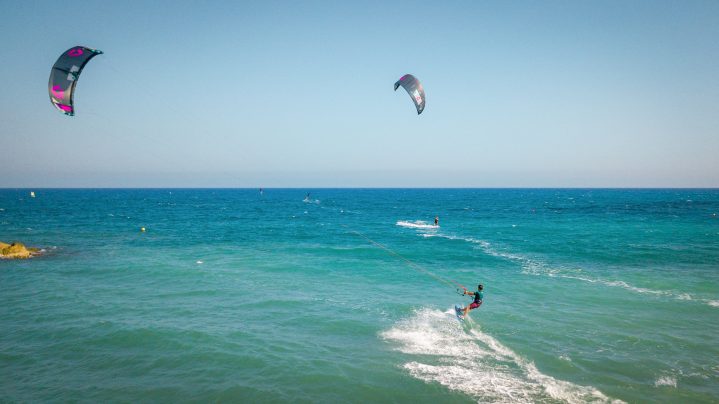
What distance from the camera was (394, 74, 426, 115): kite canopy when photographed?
83.0 feet

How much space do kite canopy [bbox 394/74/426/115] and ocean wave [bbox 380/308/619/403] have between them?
46.9ft

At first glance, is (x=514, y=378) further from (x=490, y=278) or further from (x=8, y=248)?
(x=8, y=248)

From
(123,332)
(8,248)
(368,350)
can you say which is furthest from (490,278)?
(8,248)

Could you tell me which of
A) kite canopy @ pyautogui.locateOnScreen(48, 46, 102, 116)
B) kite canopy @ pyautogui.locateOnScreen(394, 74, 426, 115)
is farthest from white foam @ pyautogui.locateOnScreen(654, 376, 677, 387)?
kite canopy @ pyautogui.locateOnScreen(48, 46, 102, 116)

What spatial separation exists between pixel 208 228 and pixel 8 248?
2596cm

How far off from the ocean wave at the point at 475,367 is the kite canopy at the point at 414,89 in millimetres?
14280

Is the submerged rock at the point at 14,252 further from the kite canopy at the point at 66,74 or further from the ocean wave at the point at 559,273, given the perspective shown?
the ocean wave at the point at 559,273

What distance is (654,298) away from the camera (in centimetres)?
2258

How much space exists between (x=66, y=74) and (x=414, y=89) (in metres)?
19.4

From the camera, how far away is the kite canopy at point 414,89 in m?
25.3

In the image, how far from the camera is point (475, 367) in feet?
46.4

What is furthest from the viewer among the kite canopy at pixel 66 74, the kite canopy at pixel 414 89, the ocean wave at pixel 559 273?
the kite canopy at pixel 414 89

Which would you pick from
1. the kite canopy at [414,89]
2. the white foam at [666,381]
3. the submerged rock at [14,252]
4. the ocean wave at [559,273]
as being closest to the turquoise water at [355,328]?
the white foam at [666,381]

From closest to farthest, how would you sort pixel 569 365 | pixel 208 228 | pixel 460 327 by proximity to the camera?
pixel 569 365 < pixel 460 327 < pixel 208 228
